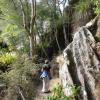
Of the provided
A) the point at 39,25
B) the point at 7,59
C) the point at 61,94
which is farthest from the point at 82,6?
the point at 61,94

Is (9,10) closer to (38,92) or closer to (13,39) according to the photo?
(13,39)

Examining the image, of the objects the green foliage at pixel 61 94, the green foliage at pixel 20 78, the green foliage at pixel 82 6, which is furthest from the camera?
the green foliage at pixel 82 6

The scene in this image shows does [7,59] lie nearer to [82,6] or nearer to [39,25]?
[39,25]

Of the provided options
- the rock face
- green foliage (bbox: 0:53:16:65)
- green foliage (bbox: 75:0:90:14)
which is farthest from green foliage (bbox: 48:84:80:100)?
green foliage (bbox: 75:0:90:14)

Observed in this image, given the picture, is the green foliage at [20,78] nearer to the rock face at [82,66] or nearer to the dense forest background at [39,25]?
the rock face at [82,66]

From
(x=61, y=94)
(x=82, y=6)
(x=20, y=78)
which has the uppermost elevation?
(x=82, y=6)

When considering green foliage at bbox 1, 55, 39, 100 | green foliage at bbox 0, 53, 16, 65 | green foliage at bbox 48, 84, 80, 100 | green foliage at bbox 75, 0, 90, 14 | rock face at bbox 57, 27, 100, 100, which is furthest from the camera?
green foliage at bbox 0, 53, 16, 65

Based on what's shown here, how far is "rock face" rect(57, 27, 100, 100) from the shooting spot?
9.19 m

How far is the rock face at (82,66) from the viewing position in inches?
362

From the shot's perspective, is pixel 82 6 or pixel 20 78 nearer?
pixel 20 78

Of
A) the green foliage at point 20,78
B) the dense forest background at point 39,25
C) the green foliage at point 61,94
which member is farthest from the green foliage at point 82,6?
the green foliage at point 61,94

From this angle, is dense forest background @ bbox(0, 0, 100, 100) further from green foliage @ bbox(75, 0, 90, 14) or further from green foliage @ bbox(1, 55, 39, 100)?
green foliage @ bbox(1, 55, 39, 100)

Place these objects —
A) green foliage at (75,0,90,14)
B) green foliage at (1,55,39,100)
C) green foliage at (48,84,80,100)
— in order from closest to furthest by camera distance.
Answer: green foliage at (48,84,80,100) < green foliage at (1,55,39,100) < green foliage at (75,0,90,14)

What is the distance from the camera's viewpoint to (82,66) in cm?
985
